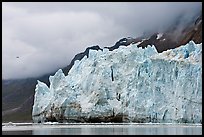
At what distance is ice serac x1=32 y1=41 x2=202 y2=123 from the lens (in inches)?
1442

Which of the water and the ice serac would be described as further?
the ice serac

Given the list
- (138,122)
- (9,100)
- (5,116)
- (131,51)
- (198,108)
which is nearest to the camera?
(198,108)

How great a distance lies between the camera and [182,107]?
119ft

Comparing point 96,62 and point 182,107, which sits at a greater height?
point 96,62

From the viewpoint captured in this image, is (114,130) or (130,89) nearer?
(114,130)

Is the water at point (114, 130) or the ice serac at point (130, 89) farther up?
the ice serac at point (130, 89)

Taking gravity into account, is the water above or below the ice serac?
below

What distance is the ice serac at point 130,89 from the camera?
3662 centimetres

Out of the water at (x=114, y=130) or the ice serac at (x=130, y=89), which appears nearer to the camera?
the water at (x=114, y=130)

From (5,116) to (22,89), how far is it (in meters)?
25.0

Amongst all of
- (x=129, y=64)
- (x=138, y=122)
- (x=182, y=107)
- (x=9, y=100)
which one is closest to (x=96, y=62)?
(x=129, y=64)

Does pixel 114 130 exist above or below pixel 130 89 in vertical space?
below

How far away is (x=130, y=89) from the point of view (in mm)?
39250

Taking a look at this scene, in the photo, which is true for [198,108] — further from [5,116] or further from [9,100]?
[9,100]
